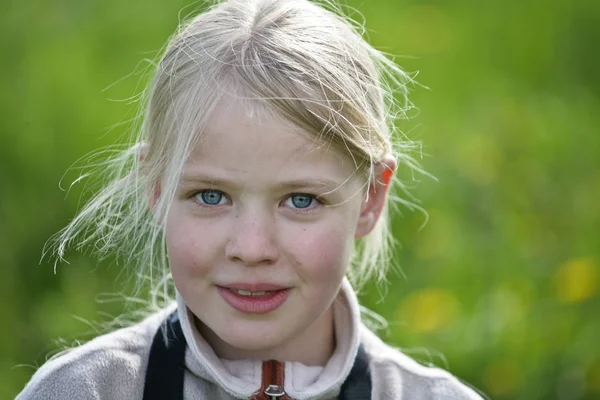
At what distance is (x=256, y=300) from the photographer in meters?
2.04

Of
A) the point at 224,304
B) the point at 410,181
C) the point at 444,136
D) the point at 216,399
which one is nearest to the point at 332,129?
the point at 224,304

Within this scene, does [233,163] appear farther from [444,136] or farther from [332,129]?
[444,136]

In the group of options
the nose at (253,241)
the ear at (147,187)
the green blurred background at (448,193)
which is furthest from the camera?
the green blurred background at (448,193)

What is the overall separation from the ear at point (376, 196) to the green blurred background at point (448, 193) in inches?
43.3

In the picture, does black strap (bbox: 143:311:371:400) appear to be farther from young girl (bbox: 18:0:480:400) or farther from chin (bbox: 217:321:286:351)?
chin (bbox: 217:321:286:351)

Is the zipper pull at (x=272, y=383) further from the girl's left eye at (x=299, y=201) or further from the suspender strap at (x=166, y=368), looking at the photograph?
the girl's left eye at (x=299, y=201)

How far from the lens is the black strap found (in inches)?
83.4

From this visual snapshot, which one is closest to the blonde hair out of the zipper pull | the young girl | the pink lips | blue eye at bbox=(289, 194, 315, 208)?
the young girl

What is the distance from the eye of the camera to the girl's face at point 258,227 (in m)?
1.96

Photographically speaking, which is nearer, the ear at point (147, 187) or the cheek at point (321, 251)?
the cheek at point (321, 251)

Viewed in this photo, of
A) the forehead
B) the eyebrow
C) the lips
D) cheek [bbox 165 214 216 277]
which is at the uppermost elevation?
the forehead

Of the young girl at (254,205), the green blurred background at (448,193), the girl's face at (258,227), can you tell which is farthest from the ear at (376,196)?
the green blurred background at (448,193)

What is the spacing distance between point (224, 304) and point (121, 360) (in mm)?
262

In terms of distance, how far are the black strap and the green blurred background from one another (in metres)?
1.07
